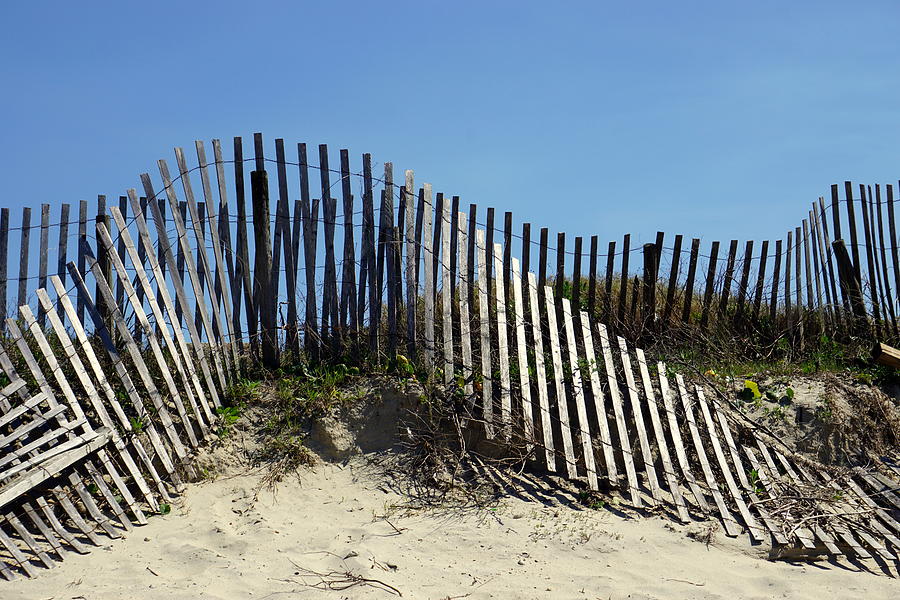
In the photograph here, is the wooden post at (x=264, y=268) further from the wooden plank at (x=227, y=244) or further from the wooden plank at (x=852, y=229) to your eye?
the wooden plank at (x=852, y=229)

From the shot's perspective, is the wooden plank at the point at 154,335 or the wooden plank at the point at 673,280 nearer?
the wooden plank at the point at 154,335

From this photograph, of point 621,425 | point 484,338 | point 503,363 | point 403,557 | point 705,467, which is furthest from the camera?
point 484,338

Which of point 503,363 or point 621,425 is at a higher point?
point 503,363

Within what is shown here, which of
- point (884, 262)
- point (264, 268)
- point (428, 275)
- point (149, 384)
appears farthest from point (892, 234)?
point (149, 384)

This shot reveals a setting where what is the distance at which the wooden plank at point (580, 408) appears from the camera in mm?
6117

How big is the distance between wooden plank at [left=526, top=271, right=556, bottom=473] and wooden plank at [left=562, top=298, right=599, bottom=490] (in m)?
0.23

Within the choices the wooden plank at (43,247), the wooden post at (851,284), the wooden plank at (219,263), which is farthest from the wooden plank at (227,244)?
the wooden post at (851,284)

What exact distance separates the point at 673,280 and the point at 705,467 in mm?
3027

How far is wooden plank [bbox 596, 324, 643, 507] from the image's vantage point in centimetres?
599

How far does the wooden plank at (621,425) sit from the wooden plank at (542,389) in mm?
503

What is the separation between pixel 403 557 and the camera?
201 inches

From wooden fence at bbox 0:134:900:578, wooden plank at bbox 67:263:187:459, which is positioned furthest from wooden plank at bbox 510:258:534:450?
wooden plank at bbox 67:263:187:459

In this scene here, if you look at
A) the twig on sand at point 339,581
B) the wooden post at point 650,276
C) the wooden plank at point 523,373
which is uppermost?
the wooden post at point 650,276

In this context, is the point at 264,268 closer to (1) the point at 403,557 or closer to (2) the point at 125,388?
(2) the point at 125,388
